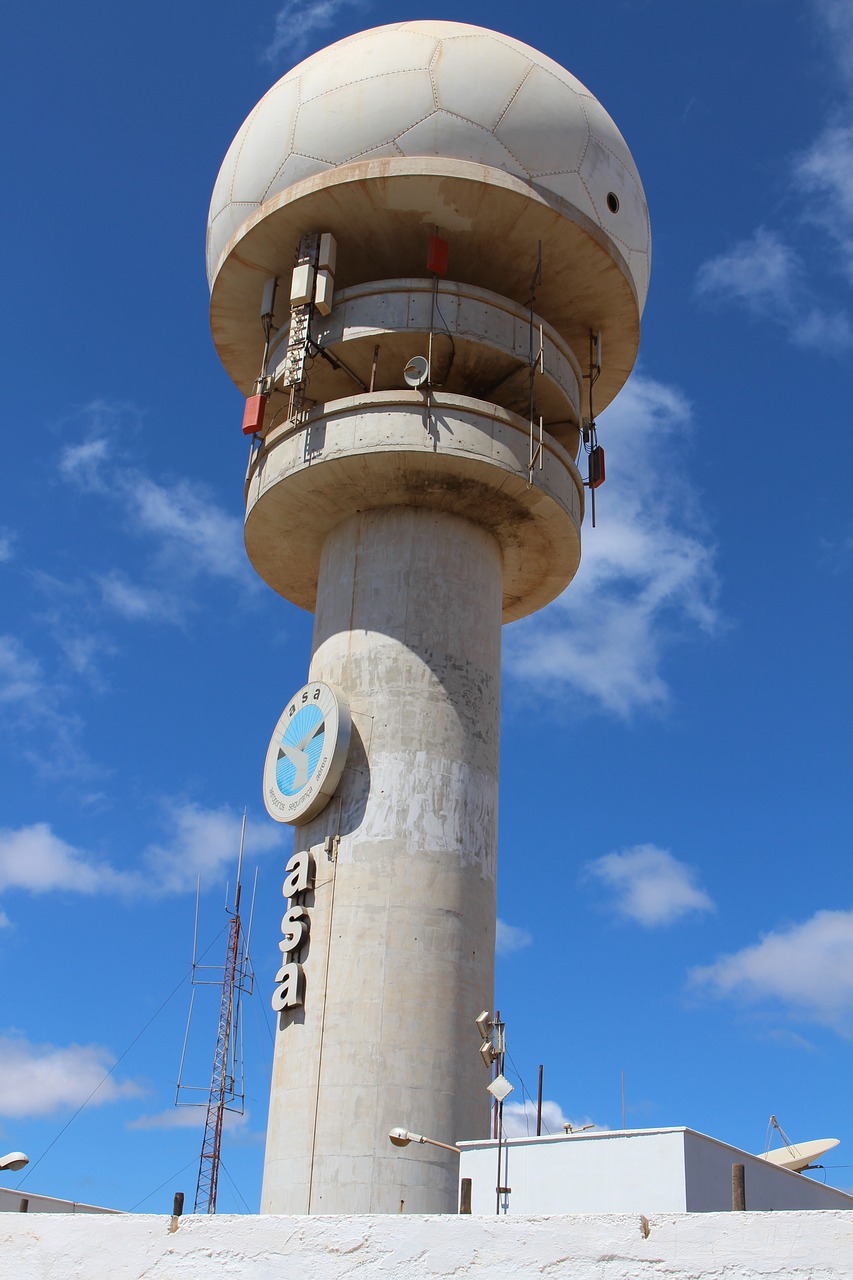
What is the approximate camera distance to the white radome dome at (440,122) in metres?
26.0

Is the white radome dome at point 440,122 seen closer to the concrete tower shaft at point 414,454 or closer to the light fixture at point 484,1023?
the concrete tower shaft at point 414,454

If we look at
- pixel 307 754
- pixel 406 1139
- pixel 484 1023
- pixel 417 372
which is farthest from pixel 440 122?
pixel 406 1139

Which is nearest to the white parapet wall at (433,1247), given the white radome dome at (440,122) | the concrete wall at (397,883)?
the concrete wall at (397,883)

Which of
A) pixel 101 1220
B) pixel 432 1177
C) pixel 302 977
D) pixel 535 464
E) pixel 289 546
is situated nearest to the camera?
pixel 101 1220

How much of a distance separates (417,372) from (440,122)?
16.4 feet

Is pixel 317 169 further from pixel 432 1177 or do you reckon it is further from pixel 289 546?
pixel 432 1177

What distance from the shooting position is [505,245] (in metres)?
26.7

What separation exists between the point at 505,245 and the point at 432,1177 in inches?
681

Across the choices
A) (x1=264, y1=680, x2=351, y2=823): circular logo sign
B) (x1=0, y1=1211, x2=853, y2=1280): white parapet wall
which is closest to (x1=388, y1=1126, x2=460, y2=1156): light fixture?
(x1=264, y1=680, x2=351, y2=823): circular logo sign

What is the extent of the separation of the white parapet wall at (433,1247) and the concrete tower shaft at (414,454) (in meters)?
11.7

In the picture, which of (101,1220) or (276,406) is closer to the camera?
(101,1220)

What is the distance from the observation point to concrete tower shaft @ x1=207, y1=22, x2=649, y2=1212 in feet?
74.3

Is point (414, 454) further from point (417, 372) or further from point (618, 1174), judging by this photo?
point (618, 1174)

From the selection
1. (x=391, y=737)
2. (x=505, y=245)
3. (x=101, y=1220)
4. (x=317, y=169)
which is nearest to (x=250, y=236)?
(x=317, y=169)
